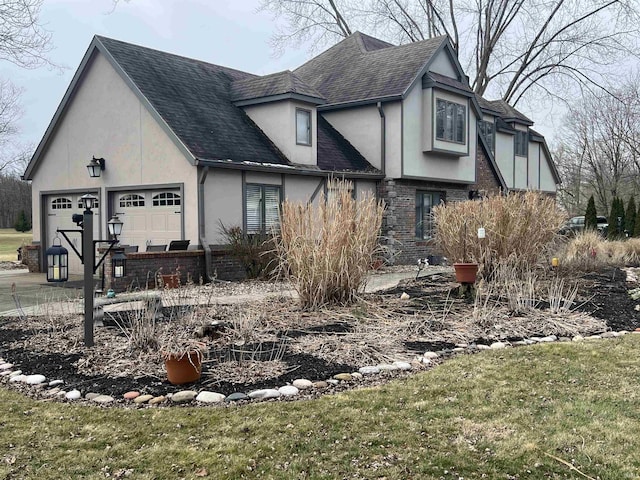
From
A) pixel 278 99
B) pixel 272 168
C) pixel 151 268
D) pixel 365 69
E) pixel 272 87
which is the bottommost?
pixel 151 268

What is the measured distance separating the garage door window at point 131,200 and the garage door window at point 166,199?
0.46 metres

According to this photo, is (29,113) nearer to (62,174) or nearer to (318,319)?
(62,174)

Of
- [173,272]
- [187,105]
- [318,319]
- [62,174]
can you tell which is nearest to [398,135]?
[187,105]

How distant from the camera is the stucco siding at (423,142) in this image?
15.8 meters

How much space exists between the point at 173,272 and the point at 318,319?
4997 millimetres

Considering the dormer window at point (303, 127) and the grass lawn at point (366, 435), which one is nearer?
the grass lawn at point (366, 435)

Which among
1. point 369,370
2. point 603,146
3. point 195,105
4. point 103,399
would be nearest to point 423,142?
point 195,105

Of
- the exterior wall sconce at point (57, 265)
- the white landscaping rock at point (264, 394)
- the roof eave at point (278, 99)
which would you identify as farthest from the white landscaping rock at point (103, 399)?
the roof eave at point (278, 99)

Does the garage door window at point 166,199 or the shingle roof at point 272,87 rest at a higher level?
the shingle roof at point 272,87

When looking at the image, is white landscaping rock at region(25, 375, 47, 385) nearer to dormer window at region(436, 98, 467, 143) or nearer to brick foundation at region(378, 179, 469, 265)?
brick foundation at region(378, 179, 469, 265)

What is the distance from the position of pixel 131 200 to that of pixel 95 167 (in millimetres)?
1145

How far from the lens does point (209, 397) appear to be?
4.04 meters

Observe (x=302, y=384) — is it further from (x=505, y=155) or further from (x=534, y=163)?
(x=534, y=163)

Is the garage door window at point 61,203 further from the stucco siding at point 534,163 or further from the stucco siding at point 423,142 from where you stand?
the stucco siding at point 534,163
